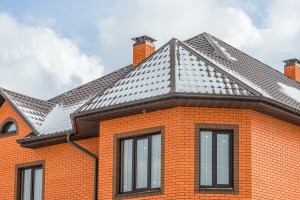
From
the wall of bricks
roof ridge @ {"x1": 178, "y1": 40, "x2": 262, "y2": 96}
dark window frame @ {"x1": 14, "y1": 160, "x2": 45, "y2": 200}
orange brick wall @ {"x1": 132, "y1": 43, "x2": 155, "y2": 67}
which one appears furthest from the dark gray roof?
roof ridge @ {"x1": 178, "y1": 40, "x2": 262, "y2": 96}

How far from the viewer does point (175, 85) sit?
18859mm

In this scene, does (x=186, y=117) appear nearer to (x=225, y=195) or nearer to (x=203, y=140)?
(x=203, y=140)

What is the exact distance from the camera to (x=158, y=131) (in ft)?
63.2

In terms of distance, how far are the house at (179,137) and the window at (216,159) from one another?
24 millimetres

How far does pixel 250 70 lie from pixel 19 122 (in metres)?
6.96

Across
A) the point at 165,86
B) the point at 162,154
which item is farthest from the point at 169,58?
the point at 162,154

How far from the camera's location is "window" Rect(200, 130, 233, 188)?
18.8m

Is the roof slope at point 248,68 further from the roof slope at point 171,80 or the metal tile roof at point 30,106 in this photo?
the metal tile roof at point 30,106

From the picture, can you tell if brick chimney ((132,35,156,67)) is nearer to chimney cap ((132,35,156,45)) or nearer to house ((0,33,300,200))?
chimney cap ((132,35,156,45))

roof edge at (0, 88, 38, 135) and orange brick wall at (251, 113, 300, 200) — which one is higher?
roof edge at (0, 88, 38, 135)

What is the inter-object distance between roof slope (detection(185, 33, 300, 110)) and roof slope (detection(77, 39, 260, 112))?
1.18m

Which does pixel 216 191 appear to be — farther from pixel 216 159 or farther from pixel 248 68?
pixel 248 68

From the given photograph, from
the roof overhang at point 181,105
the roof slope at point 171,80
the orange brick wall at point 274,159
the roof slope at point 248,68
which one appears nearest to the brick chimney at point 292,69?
the roof slope at point 248,68

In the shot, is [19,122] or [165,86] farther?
[19,122]
